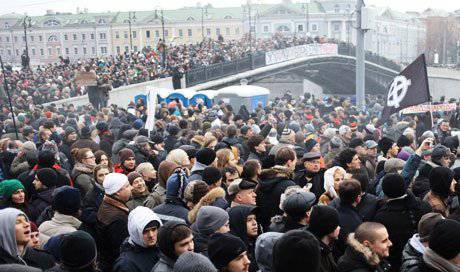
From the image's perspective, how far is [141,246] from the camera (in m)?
4.96

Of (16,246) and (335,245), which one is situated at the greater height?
(16,246)

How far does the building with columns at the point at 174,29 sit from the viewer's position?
366 ft

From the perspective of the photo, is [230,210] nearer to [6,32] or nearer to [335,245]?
[335,245]

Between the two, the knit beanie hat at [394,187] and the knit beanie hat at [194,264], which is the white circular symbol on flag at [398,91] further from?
the knit beanie hat at [194,264]

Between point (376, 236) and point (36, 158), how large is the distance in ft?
16.7

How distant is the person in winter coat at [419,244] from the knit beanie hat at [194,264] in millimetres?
1535

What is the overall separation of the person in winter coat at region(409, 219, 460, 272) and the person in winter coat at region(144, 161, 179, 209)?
9.82ft

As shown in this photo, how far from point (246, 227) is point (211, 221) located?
0.48 metres

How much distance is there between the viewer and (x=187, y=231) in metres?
4.62

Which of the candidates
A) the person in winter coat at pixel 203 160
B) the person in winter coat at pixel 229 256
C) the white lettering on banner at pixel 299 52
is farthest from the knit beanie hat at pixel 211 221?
the white lettering on banner at pixel 299 52

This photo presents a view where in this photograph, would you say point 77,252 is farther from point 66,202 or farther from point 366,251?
point 366,251

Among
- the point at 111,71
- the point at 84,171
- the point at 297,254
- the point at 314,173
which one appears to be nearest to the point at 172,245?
the point at 297,254

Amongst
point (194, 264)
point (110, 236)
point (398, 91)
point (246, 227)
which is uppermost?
point (194, 264)

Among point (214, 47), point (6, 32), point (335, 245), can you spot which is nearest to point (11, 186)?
point (335, 245)
